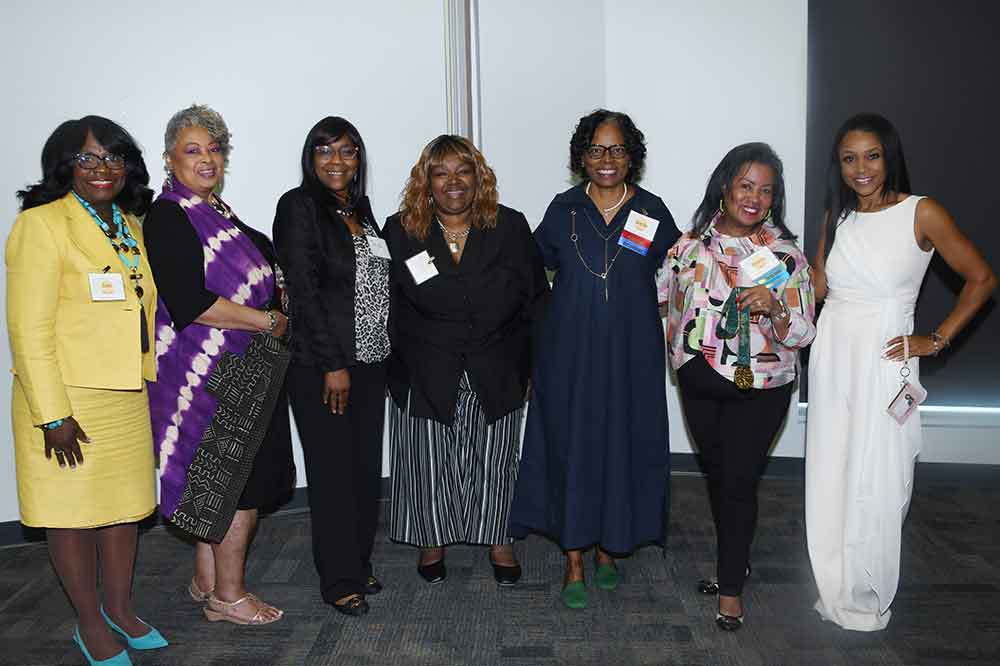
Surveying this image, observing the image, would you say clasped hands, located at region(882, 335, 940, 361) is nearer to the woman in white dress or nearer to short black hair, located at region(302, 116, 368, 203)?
the woman in white dress

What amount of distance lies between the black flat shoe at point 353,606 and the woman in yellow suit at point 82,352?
29.1 inches

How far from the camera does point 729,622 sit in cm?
296

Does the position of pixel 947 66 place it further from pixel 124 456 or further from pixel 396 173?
pixel 124 456

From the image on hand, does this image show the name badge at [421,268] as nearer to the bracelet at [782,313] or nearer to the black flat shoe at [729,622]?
the bracelet at [782,313]

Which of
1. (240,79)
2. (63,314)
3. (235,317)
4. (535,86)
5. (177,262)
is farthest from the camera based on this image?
(535,86)

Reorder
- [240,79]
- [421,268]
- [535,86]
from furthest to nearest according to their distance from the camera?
[535,86], [240,79], [421,268]

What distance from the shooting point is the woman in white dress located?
284 cm

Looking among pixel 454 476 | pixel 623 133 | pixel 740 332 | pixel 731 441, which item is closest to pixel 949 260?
pixel 740 332

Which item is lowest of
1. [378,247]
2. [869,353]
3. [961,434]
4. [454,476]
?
[961,434]

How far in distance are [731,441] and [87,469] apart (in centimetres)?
206

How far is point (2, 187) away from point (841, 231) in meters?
3.51

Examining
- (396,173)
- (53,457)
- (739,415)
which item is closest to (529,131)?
(396,173)

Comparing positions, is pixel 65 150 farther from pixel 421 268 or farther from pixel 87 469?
pixel 421 268

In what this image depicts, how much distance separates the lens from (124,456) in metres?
2.70
